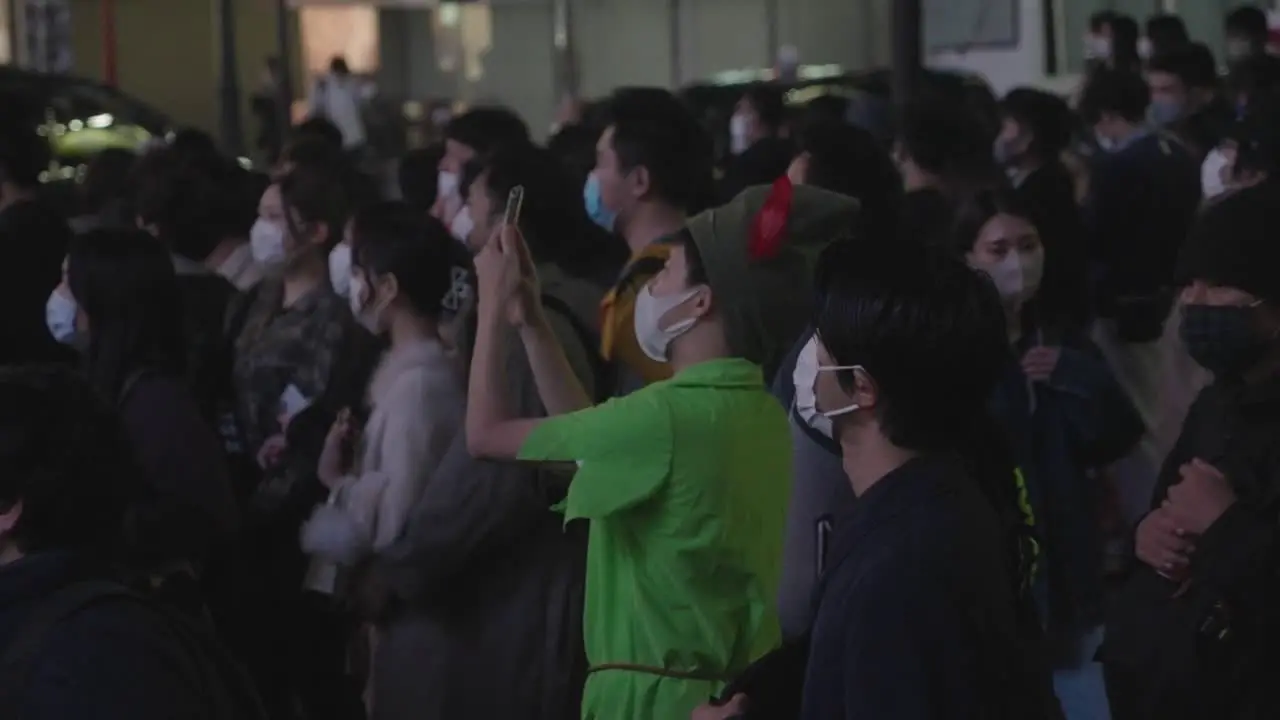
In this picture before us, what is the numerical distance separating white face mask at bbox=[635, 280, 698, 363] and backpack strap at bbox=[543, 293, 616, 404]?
87cm

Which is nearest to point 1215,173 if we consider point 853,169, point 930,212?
point 930,212

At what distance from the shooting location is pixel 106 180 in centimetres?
876

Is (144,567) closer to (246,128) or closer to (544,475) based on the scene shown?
(544,475)

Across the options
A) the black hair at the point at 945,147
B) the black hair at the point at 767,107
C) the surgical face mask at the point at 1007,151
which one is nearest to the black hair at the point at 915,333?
the black hair at the point at 945,147

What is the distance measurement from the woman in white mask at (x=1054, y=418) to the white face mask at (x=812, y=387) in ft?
6.19

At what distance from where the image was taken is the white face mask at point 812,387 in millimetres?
2820

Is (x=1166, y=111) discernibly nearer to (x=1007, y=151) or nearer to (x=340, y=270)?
(x=1007, y=151)

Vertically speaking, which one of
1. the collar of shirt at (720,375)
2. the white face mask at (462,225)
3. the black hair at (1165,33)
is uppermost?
the black hair at (1165,33)

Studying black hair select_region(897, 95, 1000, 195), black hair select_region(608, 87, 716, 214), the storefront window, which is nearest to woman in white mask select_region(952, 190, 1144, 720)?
black hair select_region(608, 87, 716, 214)

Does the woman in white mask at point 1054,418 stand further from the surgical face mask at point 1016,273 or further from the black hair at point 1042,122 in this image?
the black hair at point 1042,122

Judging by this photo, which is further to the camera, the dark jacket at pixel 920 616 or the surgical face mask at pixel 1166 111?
the surgical face mask at pixel 1166 111

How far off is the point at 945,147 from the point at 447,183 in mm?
1663

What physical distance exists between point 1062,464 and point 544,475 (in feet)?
4.28

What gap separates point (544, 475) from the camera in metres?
4.70
